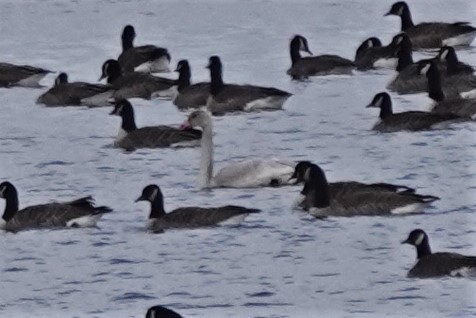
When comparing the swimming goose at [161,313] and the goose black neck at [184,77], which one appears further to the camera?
the goose black neck at [184,77]

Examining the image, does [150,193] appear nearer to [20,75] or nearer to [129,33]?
[20,75]

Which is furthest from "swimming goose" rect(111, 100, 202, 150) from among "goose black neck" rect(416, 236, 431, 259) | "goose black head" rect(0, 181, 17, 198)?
"goose black neck" rect(416, 236, 431, 259)

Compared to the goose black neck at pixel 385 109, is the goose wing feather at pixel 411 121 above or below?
below

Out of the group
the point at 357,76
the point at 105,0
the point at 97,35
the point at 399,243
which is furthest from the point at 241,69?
the point at 399,243

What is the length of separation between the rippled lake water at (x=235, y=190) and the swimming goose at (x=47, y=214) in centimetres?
12

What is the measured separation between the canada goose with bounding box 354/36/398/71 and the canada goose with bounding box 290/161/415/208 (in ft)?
28.5

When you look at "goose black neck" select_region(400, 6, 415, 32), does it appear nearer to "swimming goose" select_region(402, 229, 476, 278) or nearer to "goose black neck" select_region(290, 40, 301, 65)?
"goose black neck" select_region(290, 40, 301, 65)

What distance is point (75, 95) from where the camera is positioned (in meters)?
28.2

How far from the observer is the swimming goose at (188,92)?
92.4 feet

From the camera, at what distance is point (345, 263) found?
18.8 meters

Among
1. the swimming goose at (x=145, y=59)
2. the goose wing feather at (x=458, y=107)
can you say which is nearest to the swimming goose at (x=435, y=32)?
the swimming goose at (x=145, y=59)

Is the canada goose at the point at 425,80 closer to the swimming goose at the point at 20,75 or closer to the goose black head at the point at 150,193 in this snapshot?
the swimming goose at the point at 20,75

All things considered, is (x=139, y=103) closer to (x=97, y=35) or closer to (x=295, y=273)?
(x=97, y=35)

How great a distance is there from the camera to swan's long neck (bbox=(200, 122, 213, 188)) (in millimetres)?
22641
